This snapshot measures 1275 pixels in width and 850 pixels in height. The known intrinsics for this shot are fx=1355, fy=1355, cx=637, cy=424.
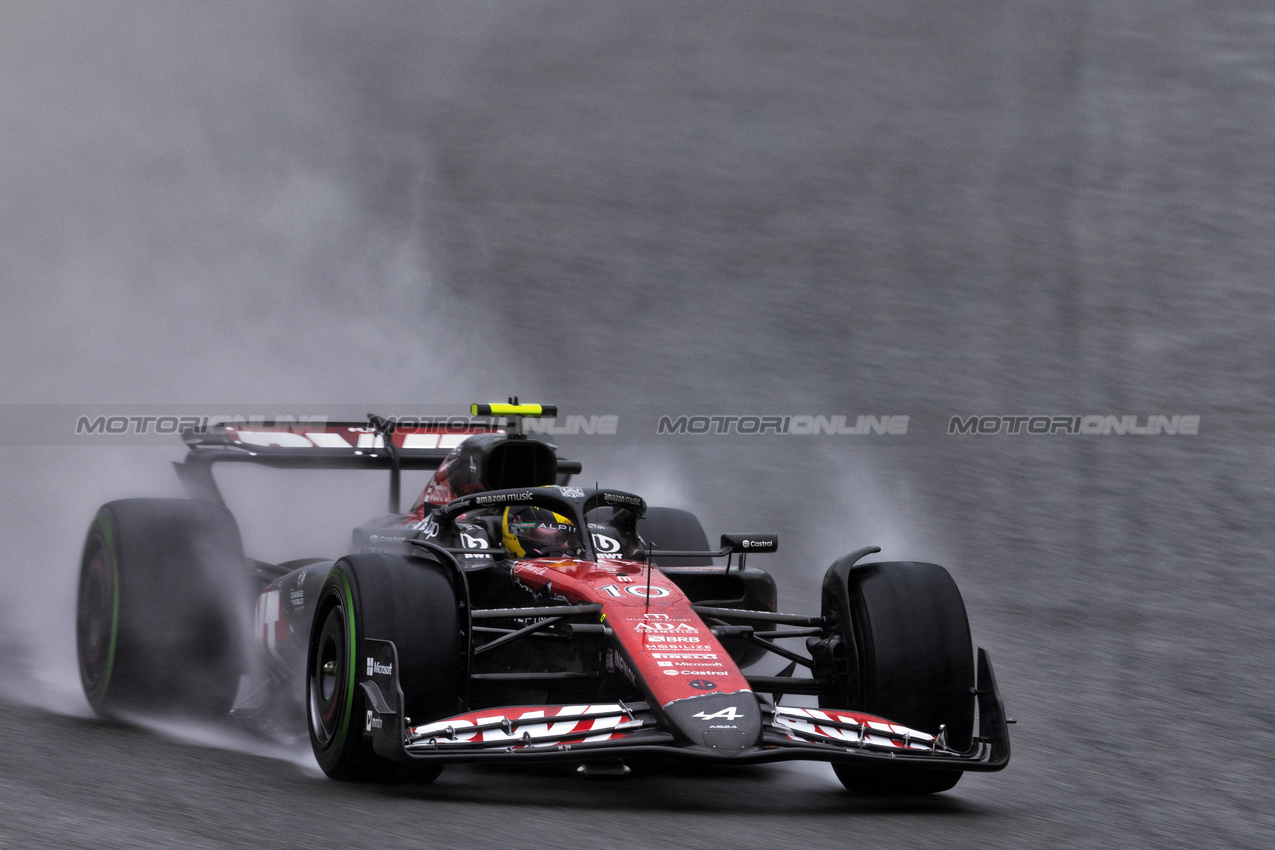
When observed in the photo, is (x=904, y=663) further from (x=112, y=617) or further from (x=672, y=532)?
(x=112, y=617)

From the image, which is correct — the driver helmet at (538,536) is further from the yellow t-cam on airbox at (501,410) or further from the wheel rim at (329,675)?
the wheel rim at (329,675)

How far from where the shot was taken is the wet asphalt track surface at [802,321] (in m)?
5.64

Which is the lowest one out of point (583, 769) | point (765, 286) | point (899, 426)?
point (583, 769)

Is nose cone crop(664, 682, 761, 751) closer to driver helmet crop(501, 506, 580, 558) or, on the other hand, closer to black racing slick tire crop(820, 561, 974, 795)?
black racing slick tire crop(820, 561, 974, 795)

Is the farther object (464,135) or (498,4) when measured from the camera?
(498,4)

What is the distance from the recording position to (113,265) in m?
17.9

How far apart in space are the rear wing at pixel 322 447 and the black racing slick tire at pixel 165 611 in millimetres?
846

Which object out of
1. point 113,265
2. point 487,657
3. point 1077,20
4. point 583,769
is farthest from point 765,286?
point 583,769

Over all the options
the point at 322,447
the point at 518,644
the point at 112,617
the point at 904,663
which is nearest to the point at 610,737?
the point at 518,644

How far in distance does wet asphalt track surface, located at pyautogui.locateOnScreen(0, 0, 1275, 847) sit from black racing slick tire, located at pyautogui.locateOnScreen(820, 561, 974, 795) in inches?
8.6

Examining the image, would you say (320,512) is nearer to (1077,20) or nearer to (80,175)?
(80,175)

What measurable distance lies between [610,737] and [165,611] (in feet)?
10.5

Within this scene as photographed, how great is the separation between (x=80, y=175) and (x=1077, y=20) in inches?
588

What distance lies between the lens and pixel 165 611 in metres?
7.13
